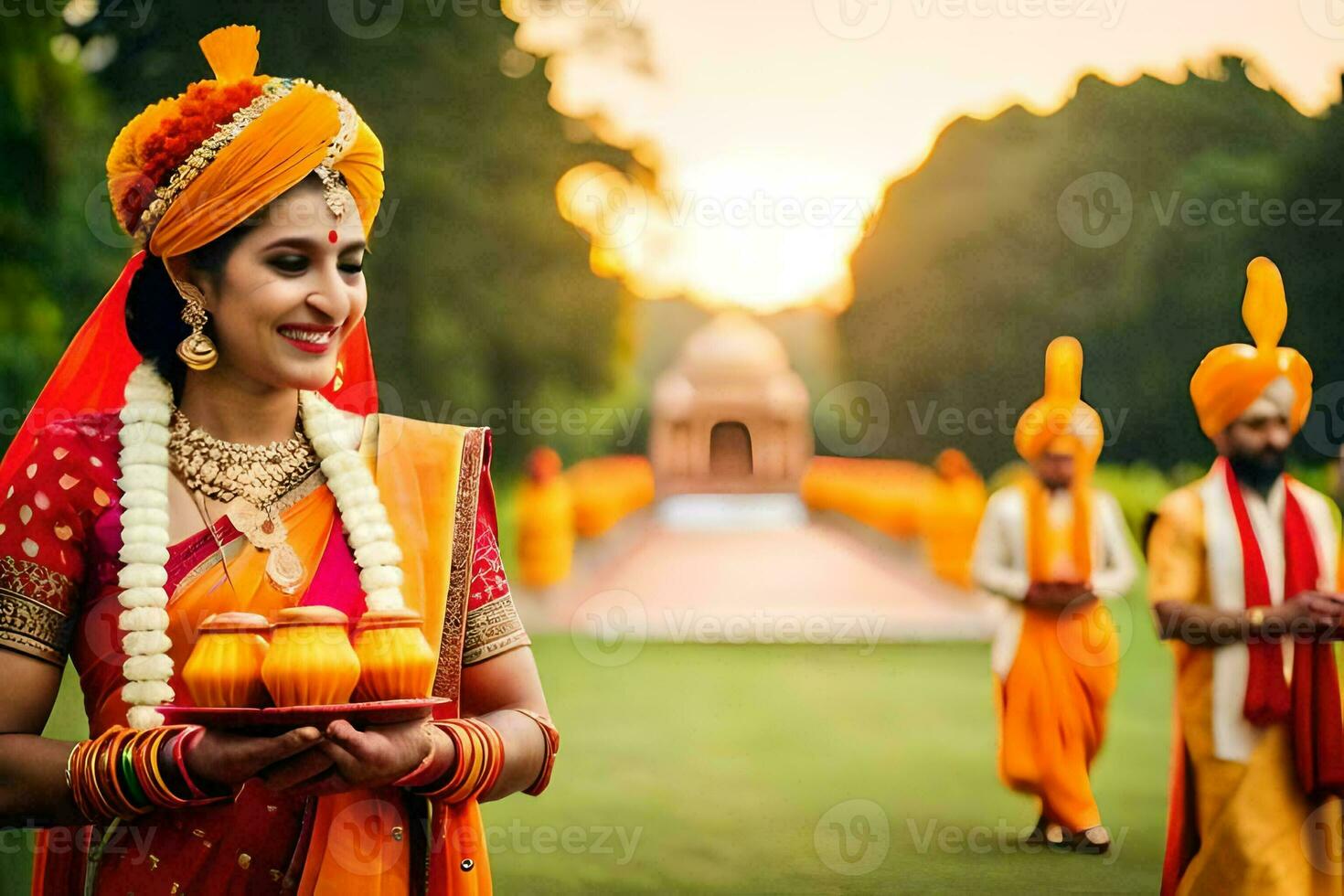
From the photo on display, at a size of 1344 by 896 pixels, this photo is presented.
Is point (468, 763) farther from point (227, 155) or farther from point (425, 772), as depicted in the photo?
point (227, 155)

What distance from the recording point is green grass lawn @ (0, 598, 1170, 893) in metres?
5.04

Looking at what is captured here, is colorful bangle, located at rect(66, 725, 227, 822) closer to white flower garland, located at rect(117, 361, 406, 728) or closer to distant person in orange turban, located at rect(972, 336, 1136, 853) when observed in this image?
white flower garland, located at rect(117, 361, 406, 728)

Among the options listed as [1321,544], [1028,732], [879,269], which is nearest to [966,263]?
[879,269]

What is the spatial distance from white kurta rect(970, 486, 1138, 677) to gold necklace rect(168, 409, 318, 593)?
3569 mm

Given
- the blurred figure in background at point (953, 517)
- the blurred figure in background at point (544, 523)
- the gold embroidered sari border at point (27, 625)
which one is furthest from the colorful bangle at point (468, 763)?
the blurred figure in background at point (953, 517)

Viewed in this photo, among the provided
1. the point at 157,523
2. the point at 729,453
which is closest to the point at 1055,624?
the point at 729,453

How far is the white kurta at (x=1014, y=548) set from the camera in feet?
16.9

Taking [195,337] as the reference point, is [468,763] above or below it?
below

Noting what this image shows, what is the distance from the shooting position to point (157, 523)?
192 centimetres

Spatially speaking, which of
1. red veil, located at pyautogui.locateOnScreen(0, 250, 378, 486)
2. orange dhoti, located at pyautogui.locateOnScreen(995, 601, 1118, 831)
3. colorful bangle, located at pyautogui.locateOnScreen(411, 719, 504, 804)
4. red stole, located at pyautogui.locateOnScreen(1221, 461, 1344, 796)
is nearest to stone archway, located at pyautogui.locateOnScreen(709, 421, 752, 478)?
orange dhoti, located at pyautogui.locateOnScreen(995, 601, 1118, 831)

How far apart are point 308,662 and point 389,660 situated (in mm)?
100

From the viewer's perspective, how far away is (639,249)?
722 cm

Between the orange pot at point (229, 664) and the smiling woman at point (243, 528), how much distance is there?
124 millimetres

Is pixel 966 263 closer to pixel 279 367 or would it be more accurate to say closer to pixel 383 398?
pixel 383 398
